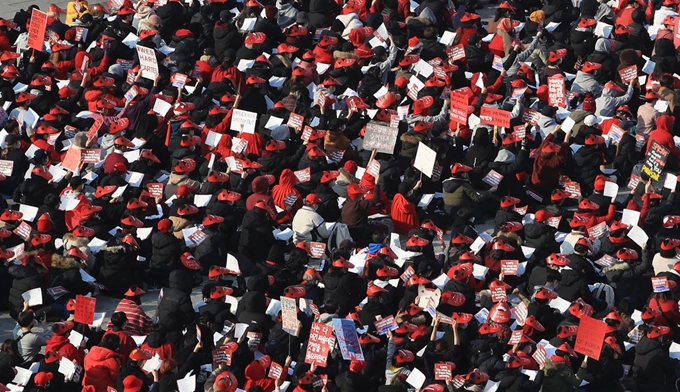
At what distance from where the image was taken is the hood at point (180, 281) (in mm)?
25269

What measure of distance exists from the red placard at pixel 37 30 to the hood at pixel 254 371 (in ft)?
39.6

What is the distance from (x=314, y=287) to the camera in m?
25.1

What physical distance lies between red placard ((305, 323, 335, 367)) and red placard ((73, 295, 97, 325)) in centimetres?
310

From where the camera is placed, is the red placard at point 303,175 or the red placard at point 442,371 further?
the red placard at point 303,175

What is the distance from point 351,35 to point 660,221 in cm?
850

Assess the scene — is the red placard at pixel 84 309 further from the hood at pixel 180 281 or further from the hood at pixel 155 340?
the hood at pixel 180 281

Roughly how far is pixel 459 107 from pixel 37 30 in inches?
333

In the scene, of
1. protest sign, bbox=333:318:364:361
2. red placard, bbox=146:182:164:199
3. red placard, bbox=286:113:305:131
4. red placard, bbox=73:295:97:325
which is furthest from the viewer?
red placard, bbox=286:113:305:131

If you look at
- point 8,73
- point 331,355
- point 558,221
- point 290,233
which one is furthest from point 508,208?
point 8,73

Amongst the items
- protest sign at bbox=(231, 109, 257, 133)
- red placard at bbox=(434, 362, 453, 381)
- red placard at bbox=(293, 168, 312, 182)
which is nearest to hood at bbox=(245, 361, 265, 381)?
red placard at bbox=(434, 362, 453, 381)

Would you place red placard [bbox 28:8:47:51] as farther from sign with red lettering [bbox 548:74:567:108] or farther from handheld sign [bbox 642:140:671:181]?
handheld sign [bbox 642:140:671:181]

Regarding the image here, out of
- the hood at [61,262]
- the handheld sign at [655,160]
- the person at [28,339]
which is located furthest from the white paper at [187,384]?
the handheld sign at [655,160]

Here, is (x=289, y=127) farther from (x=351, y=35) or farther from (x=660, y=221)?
(x=660, y=221)

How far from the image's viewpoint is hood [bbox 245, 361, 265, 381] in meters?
22.7
